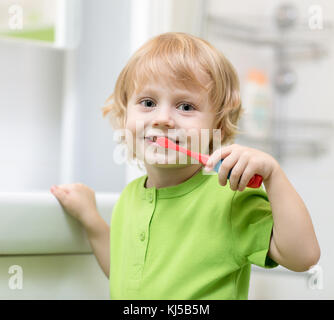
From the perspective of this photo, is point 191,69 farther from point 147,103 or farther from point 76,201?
point 76,201

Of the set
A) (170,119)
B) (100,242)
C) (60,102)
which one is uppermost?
(170,119)

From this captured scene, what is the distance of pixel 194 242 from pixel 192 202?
57mm

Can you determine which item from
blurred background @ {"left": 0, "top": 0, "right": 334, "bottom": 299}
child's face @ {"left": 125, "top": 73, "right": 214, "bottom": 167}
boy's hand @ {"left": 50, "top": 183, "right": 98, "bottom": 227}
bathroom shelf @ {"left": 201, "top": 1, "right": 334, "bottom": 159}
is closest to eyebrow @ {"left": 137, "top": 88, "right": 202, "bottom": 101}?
child's face @ {"left": 125, "top": 73, "right": 214, "bottom": 167}

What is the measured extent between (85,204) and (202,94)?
29cm

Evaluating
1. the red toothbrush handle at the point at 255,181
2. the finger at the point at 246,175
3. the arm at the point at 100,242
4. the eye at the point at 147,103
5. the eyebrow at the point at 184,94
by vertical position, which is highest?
the eyebrow at the point at 184,94

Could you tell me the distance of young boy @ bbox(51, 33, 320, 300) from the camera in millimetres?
615

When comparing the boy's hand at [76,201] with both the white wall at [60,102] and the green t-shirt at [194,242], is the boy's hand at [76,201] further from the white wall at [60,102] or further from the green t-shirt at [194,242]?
the white wall at [60,102]

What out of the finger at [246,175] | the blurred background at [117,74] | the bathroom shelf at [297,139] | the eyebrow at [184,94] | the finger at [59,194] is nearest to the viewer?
the finger at [246,175]

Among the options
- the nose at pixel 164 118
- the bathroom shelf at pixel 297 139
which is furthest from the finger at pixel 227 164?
the bathroom shelf at pixel 297 139

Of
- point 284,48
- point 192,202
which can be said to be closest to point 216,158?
point 192,202

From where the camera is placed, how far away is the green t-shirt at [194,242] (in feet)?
2.18

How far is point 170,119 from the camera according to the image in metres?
0.69

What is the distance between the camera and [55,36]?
136 centimetres

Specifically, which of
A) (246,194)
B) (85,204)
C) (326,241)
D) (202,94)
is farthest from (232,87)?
(326,241)
